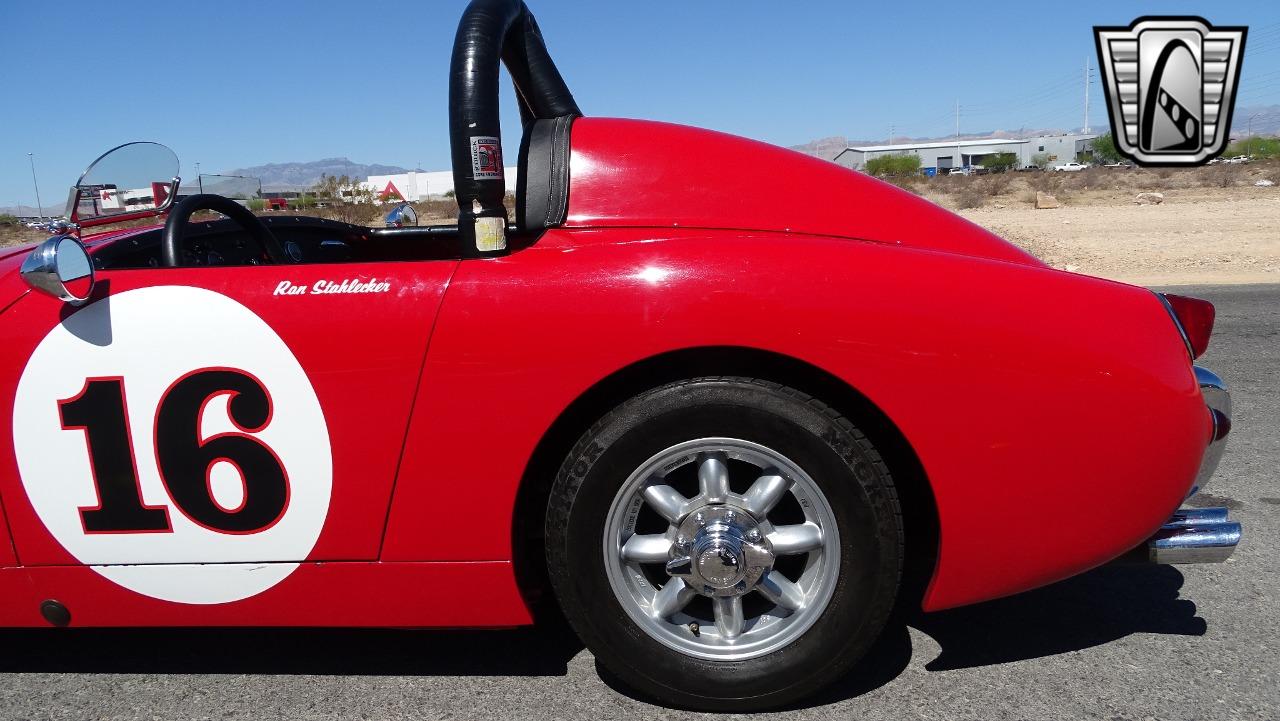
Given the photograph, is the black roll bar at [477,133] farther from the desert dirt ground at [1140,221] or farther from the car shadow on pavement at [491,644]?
the desert dirt ground at [1140,221]

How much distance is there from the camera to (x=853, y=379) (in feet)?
6.34

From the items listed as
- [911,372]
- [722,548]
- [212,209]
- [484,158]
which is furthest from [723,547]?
[212,209]

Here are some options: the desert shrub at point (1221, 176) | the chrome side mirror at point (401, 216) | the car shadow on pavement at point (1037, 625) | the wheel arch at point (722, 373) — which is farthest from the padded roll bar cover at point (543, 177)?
the desert shrub at point (1221, 176)

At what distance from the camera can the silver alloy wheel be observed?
1984mm

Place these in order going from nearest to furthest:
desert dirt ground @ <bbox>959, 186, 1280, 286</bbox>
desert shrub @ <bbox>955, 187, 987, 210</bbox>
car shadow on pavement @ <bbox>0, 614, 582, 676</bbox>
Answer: car shadow on pavement @ <bbox>0, 614, 582, 676</bbox>
desert dirt ground @ <bbox>959, 186, 1280, 286</bbox>
desert shrub @ <bbox>955, 187, 987, 210</bbox>

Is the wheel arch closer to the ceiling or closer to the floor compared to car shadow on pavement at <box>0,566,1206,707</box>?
closer to the ceiling

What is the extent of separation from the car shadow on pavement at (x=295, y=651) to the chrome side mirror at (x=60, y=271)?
41.3 inches

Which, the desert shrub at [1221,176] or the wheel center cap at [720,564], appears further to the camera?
the desert shrub at [1221,176]

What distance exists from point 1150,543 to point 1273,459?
2.29 meters

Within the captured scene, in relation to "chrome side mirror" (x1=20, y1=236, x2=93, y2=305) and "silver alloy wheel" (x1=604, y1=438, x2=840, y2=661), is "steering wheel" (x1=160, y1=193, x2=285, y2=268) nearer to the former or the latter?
"chrome side mirror" (x1=20, y1=236, x2=93, y2=305)

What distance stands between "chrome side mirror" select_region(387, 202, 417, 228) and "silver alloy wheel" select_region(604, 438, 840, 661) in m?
2.53

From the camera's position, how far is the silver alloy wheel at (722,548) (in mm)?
1984

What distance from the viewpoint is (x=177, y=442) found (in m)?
2.07

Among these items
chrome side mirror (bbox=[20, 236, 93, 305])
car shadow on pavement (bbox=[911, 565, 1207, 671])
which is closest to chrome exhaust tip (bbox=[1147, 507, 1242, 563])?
car shadow on pavement (bbox=[911, 565, 1207, 671])
